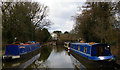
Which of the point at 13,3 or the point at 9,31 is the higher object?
the point at 13,3

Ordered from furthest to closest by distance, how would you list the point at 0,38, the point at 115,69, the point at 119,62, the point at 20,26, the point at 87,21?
the point at 87,21, the point at 20,26, the point at 0,38, the point at 119,62, the point at 115,69

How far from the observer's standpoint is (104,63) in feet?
27.6

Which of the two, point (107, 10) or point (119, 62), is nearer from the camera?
point (119, 62)

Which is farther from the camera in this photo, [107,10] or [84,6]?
[84,6]

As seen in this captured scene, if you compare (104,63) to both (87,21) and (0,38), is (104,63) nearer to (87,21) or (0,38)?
(87,21)

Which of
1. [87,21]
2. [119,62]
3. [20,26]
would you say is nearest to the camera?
[119,62]

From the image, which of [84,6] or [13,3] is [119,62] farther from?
[13,3]

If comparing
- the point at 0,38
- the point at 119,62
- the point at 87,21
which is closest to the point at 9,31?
the point at 0,38

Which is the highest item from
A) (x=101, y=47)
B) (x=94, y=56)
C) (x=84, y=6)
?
(x=84, y=6)

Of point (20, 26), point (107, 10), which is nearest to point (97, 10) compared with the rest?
point (107, 10)

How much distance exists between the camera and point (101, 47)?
916 centimetres

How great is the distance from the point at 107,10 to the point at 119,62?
858 centimetres

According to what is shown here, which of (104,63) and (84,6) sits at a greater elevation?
(84,6)

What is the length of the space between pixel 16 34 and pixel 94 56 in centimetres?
1410
